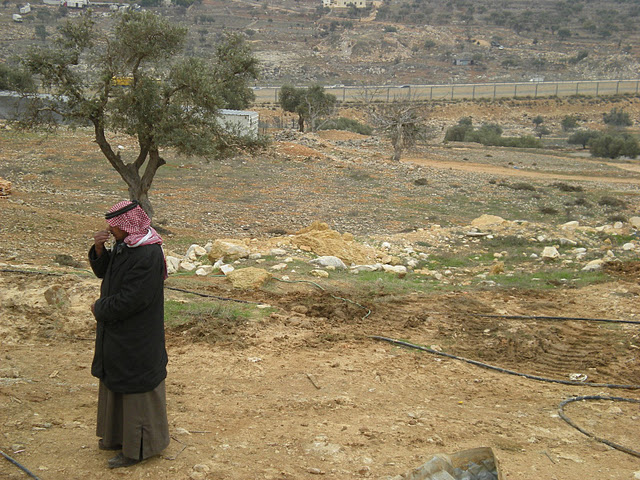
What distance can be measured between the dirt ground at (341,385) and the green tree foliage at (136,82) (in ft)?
16.6

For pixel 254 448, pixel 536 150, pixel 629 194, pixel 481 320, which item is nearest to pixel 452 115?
pixel 536 150

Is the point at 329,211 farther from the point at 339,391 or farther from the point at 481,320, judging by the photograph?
the point at 339,391

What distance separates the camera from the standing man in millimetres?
4156

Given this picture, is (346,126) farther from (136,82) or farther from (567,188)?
(136,82)

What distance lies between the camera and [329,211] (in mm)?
20047

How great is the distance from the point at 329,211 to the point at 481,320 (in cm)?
1179

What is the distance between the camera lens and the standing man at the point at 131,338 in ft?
13.6

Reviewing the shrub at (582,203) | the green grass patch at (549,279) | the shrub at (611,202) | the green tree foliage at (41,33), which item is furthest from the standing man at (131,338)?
the green tree foliage at (41,33)

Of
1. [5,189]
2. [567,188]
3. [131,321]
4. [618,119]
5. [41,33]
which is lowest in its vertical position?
[618,119]

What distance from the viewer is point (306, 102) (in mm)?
44250

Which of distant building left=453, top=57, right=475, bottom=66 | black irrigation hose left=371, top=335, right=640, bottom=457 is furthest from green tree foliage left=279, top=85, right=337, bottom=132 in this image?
distant building left=453, top=57, right=475, bottom=66

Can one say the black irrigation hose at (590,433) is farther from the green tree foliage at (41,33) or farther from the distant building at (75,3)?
the distant building at (75,3)

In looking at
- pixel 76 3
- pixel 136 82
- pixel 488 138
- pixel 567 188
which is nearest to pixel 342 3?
pixel 76 3

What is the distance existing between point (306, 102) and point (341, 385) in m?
39.5
